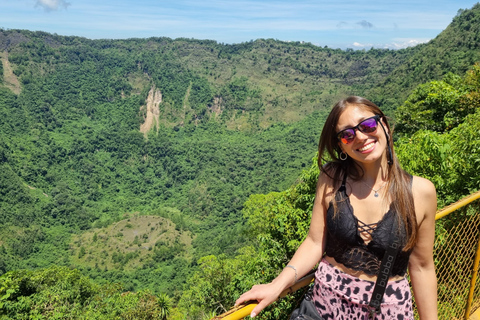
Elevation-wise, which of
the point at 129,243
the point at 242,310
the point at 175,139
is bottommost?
the point at 129,243

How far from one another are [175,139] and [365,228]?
104 m

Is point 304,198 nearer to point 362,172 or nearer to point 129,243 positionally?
point 362,172

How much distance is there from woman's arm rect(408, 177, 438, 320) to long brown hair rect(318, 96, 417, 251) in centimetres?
4

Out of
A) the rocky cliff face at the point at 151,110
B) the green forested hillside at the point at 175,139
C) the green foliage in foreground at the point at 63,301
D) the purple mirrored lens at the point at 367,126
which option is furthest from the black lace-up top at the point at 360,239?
the rocky cliff face at the point at 151,110

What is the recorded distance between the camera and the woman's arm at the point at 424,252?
1.80 m

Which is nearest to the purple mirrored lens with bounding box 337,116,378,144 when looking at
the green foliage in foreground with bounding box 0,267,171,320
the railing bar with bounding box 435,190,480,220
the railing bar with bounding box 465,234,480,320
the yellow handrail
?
the yellow handrail

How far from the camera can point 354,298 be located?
185 centimetres

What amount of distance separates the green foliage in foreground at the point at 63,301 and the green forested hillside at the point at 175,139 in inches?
33.0

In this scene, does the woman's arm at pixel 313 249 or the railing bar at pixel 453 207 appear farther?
the railing bar at pixel 453 207

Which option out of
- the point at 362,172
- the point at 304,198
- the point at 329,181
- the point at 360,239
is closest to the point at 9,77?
the point at 304,198

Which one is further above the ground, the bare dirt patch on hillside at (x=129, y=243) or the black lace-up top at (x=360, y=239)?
the black lace-up top at (x=360, y=239)

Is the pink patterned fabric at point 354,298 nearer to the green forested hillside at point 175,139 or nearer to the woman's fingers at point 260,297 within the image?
the woman's fingers at point 260,297

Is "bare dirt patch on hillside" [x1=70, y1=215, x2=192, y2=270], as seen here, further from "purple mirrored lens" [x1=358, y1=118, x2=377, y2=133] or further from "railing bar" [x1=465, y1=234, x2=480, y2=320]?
"purple mirrored lens" [x1=358, y1=118, x2=377, y2=133]

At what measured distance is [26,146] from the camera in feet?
274
